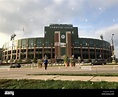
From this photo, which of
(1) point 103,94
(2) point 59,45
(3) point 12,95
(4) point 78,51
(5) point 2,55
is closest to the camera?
(1) point 103,94

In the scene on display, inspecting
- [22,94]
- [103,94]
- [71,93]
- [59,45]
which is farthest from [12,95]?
[59,45]

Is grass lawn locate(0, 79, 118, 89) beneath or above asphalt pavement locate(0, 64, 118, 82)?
above

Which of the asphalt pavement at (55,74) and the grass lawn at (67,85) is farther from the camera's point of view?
the asphalt pavement at (55,74)

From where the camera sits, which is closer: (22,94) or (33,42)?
(22,94)

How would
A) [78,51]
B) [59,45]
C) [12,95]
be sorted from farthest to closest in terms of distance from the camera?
[78,51] → [59,45] → [12,95]

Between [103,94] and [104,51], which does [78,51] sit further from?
[103,94]

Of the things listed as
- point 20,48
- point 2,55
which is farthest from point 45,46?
point 2,55

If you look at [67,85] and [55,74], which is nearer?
[67,85]

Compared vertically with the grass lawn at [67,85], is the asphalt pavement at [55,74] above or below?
below

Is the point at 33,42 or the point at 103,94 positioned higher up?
the point at 33,42

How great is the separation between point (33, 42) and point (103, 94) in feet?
337

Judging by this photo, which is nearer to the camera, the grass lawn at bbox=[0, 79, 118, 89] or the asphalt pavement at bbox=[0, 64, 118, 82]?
the grass lawn at bbox=[0, 79, 118, 89]

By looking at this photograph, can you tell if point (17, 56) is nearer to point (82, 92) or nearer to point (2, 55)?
point (2, 55)

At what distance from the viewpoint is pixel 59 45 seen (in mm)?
94625
